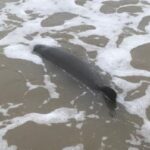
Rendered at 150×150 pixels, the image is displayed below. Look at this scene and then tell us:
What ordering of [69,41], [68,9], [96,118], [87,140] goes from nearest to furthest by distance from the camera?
[87,140] < [96,118] < [69,41] < [68,9]

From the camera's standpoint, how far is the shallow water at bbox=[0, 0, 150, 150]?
12.9ft

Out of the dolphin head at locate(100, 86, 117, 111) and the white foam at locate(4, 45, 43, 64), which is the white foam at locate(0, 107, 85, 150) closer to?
the dolphin head at locate(100, 86, 117, 111)

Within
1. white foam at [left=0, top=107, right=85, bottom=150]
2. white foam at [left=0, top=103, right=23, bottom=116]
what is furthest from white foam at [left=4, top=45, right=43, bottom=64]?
white foam at [left=0, top=107, right=85, bottom=150]

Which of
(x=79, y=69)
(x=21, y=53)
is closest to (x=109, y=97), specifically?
(x=79, y=69)

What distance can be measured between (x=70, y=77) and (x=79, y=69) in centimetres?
17

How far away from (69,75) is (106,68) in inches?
18.0

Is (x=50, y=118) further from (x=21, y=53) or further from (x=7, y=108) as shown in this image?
(x=21, y=53)

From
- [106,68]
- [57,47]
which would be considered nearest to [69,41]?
[57,47]

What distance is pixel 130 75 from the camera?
4750 mm

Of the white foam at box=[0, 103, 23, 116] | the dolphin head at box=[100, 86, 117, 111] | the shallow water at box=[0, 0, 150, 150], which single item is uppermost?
the dolphin head at box=[100, 86, 117, 111]

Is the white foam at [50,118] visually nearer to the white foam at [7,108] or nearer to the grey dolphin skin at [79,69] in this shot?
the white foam at [7,108]

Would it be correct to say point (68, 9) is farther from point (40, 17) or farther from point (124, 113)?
point (124, 113)

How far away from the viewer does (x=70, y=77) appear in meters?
4.68

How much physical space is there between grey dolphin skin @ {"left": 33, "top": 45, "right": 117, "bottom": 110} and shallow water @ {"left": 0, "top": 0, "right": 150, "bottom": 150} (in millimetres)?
72
